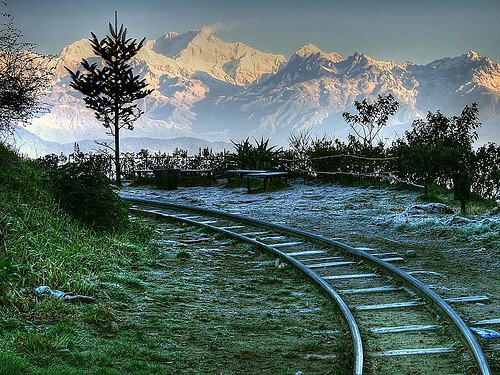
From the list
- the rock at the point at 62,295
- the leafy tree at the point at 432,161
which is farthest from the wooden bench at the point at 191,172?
the rock at the point at 62,295

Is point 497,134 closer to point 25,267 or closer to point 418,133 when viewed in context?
point 418,133

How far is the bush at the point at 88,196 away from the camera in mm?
12852

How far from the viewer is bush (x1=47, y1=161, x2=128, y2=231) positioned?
12.9m

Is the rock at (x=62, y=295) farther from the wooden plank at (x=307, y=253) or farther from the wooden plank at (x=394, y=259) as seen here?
the wooden plank at (x=394, y=259)

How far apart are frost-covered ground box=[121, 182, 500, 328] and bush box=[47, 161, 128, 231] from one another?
410 cm

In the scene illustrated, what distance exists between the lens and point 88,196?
12969 mm

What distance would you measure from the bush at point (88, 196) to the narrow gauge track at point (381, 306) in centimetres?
236

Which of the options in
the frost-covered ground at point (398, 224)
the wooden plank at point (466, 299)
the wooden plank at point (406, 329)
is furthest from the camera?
the frost-covered ground at point (398, 224)

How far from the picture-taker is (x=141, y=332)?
7.30 metres

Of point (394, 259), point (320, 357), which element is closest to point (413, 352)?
point (320, 357)

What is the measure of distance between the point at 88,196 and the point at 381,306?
256 inches

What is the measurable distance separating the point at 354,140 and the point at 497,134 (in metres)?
154

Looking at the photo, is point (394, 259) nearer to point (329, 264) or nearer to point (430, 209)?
point (329, 264)

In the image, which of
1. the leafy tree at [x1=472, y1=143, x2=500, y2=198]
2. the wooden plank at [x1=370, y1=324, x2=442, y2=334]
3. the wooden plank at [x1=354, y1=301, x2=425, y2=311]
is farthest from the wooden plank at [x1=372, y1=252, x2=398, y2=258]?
the leafy tree at [x1=472, y1=143, x2=500, y2=198]
